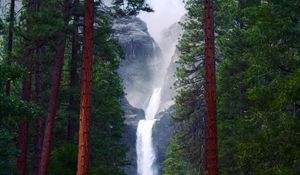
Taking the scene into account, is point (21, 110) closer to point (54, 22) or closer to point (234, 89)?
point (54, 22)

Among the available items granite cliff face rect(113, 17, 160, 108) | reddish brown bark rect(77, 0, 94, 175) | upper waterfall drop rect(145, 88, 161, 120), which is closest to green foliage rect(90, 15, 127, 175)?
reddish brown bark rect(77, 0, 94, 175)

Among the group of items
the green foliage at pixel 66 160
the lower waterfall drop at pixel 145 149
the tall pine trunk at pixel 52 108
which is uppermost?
the tall pine trunk at pixel 52 108

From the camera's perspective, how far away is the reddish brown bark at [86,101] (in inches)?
366

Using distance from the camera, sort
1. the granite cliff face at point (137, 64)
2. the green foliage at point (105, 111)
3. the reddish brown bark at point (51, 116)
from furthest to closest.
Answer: the granite cliff face at point (137, 64) < the green foliage at point (105, 111) < the reddish brown bark at point (51, 116)

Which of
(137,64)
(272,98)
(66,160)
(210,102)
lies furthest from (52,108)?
(137,64)

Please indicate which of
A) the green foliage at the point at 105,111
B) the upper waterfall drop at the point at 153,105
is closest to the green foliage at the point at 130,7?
the green foliage at the point at 105,111

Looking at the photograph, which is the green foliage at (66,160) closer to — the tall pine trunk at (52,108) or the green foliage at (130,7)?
the tall pine trunk at (52,108)

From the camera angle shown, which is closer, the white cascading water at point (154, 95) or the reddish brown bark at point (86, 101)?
the reddish brown bark at point (86, 101)

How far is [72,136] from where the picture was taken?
739 inches

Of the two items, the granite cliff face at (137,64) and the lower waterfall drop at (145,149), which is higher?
the granite cliff face at (137,64)

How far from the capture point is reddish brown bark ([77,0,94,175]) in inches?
366

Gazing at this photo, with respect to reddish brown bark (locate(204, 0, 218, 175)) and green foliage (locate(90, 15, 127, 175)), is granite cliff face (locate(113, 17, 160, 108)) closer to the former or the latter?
green foliage (locate(90, 15, 127, 175))

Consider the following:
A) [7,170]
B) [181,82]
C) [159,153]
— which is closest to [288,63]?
[7,170]

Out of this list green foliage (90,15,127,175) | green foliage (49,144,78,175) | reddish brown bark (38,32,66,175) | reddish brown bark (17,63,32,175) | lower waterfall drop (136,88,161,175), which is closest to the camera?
green foliage (49,144,78,175)
